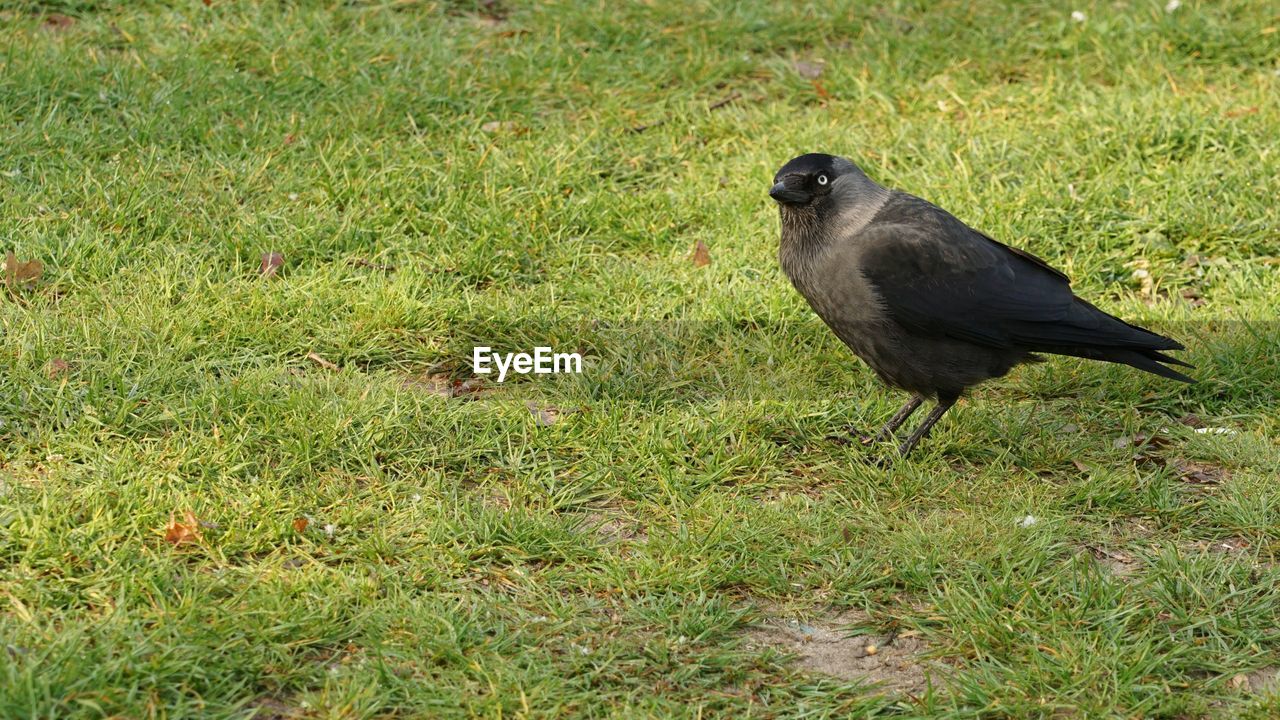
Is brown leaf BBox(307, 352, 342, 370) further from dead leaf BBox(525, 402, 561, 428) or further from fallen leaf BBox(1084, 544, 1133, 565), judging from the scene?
fallen leaf BBox(1084, 544, 1133, 565)

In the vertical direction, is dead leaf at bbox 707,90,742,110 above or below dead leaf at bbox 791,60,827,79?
below

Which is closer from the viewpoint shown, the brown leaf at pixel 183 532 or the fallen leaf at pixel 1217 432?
the brown leaf at pixel 183 532

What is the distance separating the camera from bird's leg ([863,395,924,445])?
5141 mm

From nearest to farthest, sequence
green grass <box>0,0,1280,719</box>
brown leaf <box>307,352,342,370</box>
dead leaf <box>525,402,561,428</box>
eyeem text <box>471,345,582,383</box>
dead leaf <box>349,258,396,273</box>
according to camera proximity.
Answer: green grass <box>0,0,1280,719</box> → dead leaf <box>525,402,561,428</box> → brown leaf <box>307,352,342,370</box> → eyeem text <box>471,345,582,383</box> → dead leaf <box>349,258,396,273</box>

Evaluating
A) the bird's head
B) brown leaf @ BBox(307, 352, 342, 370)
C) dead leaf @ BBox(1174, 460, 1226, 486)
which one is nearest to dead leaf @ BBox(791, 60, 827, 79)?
the bird's head

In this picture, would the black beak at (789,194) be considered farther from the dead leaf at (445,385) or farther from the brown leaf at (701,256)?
the dead leaf at (445,385)

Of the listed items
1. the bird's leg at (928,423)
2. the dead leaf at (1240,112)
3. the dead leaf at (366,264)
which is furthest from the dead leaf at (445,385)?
the dead leaf at (1240,112)

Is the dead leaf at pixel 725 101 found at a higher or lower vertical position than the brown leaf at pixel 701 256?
higher

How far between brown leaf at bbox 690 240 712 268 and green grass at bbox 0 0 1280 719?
0.05m

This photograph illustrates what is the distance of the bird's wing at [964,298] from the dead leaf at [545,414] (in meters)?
1.27

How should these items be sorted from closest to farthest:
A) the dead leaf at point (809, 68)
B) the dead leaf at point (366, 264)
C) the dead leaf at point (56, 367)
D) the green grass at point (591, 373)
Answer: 1. the green grass at point (591, 373)
2. the dead leaf at point (56, 367)
3. the dead leaf at point (366, 264)
4. the dead leaf at point (809, 68)

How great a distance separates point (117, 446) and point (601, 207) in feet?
8.90

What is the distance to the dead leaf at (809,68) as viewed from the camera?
7.63 meters

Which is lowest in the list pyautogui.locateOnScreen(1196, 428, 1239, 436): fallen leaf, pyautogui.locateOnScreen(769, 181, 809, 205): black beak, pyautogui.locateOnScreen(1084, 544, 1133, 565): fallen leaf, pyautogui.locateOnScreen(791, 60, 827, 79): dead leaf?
pyautogui.locateOnScreen(1084, 544, 1133, 565): fallen leaf
